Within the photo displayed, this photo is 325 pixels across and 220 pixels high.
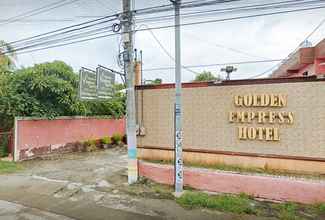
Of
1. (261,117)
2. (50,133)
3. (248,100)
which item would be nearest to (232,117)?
(248,100)

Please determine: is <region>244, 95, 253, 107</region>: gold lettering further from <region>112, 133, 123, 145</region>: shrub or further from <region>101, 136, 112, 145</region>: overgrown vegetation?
<region>112, 133, 123, 145</region>: shrub

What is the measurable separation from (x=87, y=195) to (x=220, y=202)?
3.59 meters

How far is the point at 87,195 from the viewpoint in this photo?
7.99m

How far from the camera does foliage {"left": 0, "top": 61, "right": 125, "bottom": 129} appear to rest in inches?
518

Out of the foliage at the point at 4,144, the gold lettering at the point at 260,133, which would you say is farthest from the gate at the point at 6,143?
the gold lettering at the point at 260,133

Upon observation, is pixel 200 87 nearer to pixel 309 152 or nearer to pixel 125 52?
pixel 125 52

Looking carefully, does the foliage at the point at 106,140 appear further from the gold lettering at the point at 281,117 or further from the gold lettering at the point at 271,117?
the gold lettering at the point at 281,117

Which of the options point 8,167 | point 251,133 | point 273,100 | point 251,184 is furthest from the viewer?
point 8,167

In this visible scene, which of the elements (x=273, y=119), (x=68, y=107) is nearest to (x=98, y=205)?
(x=273, y=119)

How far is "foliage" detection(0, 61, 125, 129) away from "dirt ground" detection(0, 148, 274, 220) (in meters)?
2.94

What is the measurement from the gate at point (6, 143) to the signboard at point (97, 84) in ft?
17.6

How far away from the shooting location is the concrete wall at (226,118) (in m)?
7.48

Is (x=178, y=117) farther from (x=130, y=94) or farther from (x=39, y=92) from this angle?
(x=39, y=92)

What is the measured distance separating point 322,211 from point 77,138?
41.6ft
